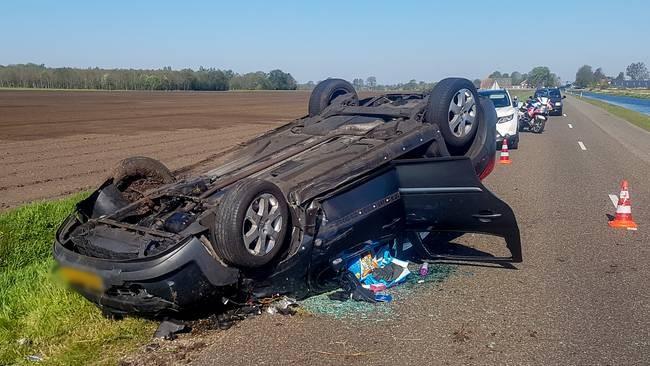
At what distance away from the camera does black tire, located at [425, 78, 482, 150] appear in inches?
240

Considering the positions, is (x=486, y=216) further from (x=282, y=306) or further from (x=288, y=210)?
(x=282, y=306)

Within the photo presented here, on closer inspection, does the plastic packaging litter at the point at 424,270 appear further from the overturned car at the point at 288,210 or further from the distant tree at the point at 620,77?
the distant tree at the point at 620,77

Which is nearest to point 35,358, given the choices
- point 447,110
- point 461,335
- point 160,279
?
point 160,279

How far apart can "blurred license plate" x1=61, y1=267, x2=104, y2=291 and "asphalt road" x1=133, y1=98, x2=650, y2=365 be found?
0.70m

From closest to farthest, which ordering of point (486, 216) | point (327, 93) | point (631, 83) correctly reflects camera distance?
1. point (486, 216)
2. point (327, 93)
3. point (631, 83)

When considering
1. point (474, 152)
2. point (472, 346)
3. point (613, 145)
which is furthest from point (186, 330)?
point (613, 145)

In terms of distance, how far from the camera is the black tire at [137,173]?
548 cm

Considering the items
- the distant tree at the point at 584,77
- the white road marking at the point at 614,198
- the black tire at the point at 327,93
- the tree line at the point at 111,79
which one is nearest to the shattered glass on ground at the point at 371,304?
the black tire at the point at 327,93

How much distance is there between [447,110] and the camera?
20.1ft

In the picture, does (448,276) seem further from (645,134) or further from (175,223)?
(645,134)

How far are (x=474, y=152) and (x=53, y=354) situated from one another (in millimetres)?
4391

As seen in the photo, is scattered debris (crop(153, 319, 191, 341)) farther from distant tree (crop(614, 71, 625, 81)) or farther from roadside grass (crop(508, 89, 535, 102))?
distant tree (crop(614, 71, 625, 81))

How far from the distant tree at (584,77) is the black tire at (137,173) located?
183947 millimetres

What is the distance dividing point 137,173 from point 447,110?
3056 millimetres
